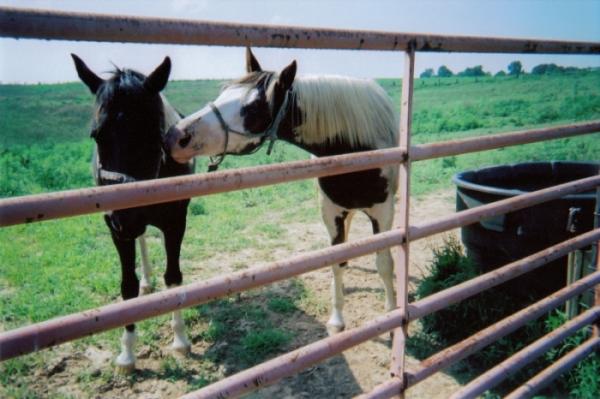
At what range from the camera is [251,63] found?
2676mm

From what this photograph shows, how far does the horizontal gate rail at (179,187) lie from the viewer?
2.88ft

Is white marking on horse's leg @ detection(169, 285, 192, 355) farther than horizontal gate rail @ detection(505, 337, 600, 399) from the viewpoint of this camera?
Yes

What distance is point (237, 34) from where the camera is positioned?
3.48 ft

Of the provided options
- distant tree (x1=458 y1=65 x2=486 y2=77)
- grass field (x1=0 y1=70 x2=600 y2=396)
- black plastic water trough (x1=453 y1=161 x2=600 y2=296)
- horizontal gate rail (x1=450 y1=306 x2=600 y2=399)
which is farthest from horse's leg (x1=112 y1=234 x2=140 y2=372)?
distant tree (x1=458 y1=65 x2=486 y2=77)

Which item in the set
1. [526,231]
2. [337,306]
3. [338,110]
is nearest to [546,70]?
[526,231]

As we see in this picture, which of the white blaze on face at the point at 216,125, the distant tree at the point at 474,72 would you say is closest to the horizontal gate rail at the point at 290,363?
the white blaze on face at the point at 216,125

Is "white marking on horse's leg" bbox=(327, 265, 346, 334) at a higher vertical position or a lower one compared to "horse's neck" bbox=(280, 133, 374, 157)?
lower

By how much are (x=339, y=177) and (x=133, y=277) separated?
5.75 feet

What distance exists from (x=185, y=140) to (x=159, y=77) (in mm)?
550

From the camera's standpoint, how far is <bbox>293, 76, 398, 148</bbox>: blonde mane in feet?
8.77

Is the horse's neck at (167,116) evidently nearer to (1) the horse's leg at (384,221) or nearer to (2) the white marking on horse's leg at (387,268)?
(1) the horse's leg at (384,221)

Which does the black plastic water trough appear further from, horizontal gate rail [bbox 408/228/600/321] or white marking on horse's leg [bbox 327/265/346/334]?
white marking on horse's leg [bbox 327/265/346/334]

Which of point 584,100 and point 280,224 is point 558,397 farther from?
point 584,100

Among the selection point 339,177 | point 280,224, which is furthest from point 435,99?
point 339,177
